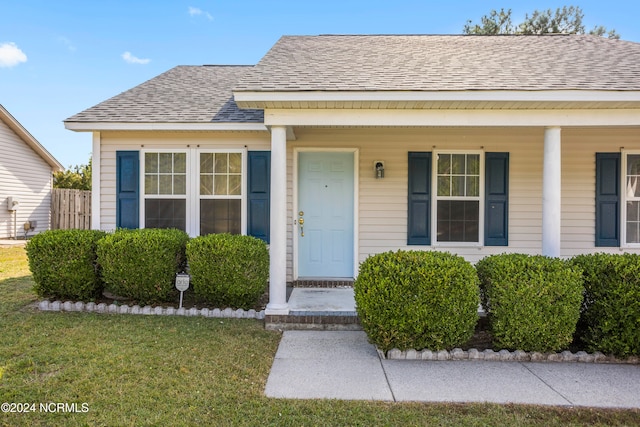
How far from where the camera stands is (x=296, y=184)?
587cm

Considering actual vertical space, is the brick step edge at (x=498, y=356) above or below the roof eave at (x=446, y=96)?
below

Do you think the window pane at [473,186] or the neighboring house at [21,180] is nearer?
the window pane at [473,186]

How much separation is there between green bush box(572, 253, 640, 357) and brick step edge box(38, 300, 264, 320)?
3.64 metres

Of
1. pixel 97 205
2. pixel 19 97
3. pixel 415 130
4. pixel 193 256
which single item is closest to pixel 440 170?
pixel 415 130

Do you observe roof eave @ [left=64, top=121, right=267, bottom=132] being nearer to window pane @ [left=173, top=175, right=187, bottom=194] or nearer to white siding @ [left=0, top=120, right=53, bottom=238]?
window pane @ [left=173, top=175, right=187, bottom=194]

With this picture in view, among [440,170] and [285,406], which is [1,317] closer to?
[285,406]

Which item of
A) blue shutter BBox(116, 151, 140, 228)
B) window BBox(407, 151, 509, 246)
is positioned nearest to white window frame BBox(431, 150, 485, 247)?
window BBox(407, 151, 509, 246)

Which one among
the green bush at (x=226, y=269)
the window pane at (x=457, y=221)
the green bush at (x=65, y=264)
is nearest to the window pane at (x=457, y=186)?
the window pane at (x=457, y=221)

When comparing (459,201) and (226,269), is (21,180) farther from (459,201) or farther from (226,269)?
(459,201)

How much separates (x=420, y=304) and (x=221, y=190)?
3.74m

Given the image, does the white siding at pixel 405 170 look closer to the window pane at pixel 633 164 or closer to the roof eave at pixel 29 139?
the window pane at pixel 633 164

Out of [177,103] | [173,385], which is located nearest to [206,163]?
[177,103]

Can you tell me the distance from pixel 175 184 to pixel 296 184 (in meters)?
1.97

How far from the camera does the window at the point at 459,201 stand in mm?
5820
